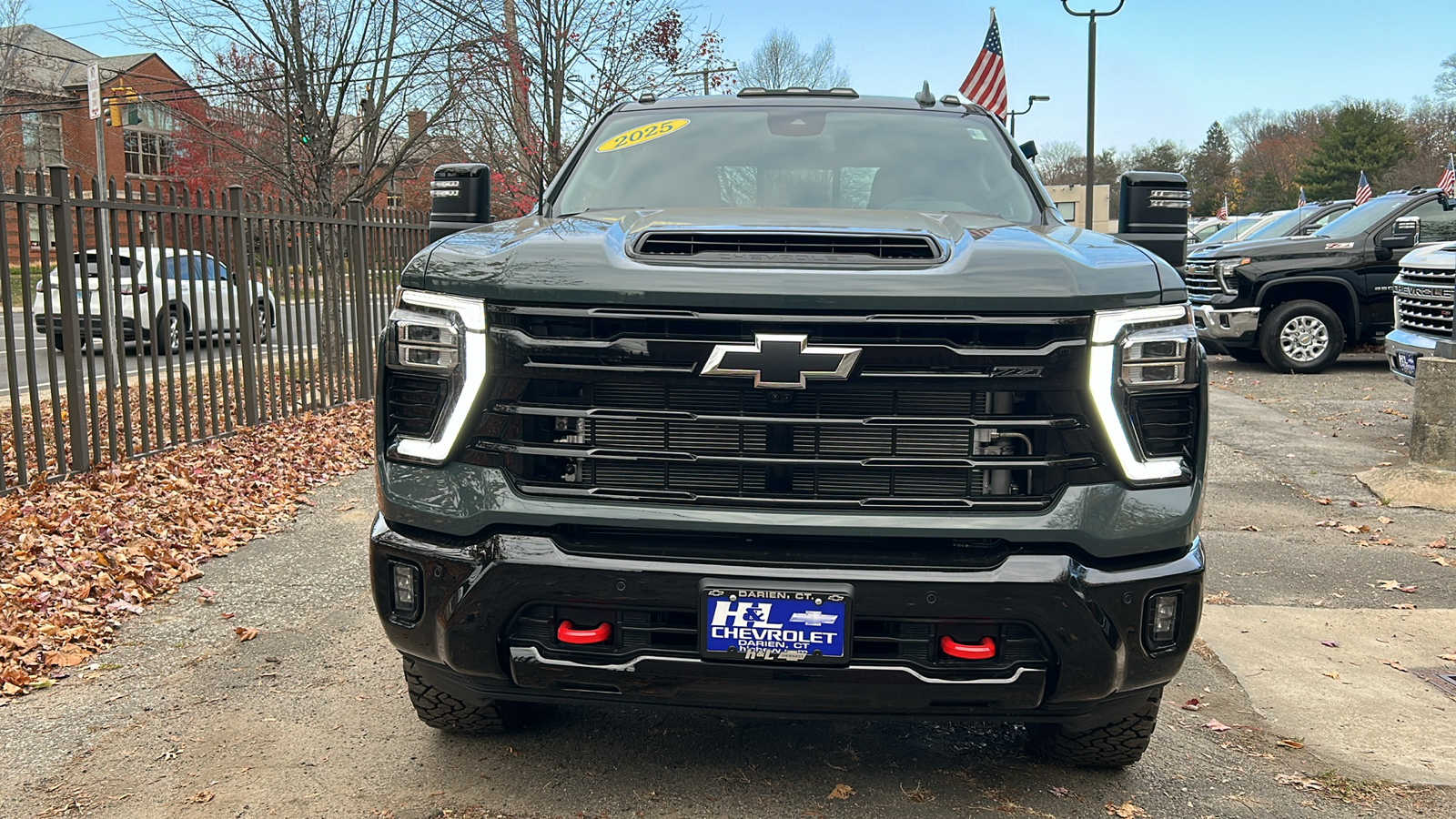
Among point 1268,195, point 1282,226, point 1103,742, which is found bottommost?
point 1103,742

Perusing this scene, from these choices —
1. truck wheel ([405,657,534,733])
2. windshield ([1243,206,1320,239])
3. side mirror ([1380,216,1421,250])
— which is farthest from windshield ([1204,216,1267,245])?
truck wheel ([405,657,534,733])

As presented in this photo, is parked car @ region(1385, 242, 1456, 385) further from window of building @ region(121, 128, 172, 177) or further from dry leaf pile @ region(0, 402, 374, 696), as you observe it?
window of building @ region(121, 128, 172, 177)

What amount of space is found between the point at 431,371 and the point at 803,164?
1979 mm

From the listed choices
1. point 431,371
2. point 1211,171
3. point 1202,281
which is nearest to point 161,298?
point 431,371

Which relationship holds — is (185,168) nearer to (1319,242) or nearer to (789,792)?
(1319,242)

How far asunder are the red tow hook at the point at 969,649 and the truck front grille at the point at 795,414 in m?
0.31

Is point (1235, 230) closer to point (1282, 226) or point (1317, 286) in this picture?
point (1282, 226)

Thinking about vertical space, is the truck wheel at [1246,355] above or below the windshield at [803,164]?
below

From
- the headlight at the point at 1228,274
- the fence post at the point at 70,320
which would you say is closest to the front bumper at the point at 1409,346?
the headlight at the point at 1228,274

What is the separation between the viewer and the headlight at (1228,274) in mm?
13445

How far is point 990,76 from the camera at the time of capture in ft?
56.9

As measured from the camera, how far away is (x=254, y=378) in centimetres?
877

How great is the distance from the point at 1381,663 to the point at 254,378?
7.71 meters

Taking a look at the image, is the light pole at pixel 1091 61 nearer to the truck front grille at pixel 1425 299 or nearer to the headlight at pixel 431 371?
the truck front grille at pixel 1425 299
